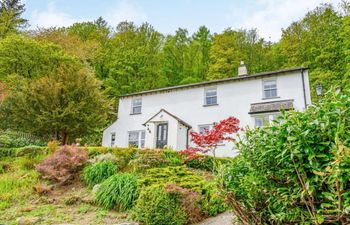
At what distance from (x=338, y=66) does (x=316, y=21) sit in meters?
5.98

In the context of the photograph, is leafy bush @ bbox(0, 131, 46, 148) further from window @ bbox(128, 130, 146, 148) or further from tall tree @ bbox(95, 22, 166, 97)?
tall tree @ bbox(95, 22, 166, 97)

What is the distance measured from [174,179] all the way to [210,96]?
1235cm

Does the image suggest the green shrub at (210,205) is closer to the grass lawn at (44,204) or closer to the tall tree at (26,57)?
the grass lawn at (44,204)

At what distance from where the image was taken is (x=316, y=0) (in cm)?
2967

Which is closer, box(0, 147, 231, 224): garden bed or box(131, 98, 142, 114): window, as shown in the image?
box(0, 147, 231, 224): garden bed

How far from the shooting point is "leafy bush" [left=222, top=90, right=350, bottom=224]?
2.28 m

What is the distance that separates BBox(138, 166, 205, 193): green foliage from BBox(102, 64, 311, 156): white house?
9351mm

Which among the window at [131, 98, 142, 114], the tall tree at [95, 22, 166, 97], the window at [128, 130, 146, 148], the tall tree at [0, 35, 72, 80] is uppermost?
the tall tree at [95, 22, 166, 97]

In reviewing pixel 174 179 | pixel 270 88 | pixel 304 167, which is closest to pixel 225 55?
pixel 270 88

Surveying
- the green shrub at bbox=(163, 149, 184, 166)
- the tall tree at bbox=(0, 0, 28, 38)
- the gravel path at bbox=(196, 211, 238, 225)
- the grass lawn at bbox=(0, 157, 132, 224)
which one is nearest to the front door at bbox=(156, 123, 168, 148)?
the green shrub at bbox=(163, 149, 184, 166)

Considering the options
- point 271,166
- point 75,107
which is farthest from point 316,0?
point 271,166

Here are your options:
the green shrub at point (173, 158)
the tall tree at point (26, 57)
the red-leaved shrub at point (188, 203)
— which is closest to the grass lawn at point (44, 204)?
the red-leaved shrub at point (188, 203)

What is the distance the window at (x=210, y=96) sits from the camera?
64.6ft

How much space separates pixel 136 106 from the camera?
22234 mm
